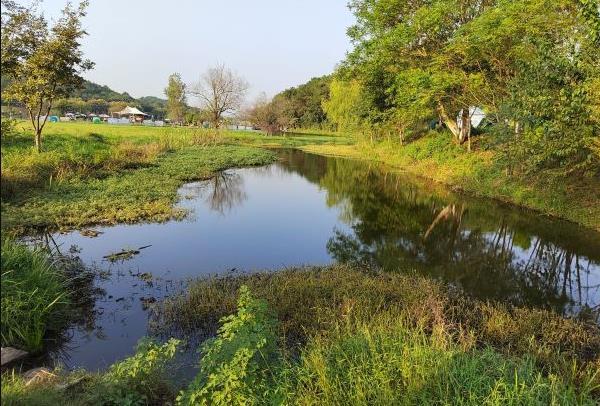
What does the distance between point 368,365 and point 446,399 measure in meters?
0.85

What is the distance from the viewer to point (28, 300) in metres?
6.20

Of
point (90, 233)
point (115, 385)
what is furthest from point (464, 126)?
point (115, 385)

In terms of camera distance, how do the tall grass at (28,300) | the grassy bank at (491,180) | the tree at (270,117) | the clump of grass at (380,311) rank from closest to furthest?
the tall grass at (28,300), the clump of grass at (380,311), the grassy bank at (491,180), the tree at (270,117)

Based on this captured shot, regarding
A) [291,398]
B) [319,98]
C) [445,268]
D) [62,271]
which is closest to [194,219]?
[62,271]

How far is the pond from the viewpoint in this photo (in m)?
8.27

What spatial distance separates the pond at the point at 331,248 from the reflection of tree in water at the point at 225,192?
0.15 m

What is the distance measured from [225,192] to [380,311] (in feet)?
47.3

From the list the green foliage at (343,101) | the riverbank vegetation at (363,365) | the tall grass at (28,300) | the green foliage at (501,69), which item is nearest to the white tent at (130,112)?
the green foliage at (343,101)

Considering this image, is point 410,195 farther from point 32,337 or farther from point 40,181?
point 32,337

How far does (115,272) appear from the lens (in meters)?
9.32

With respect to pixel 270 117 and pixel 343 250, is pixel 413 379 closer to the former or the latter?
pixel 343 250

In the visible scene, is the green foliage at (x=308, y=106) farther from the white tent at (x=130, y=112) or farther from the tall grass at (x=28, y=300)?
the tall grass at (x=28, y=300)

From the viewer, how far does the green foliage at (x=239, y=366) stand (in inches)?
154

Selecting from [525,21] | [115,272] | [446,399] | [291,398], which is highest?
[525,21]
